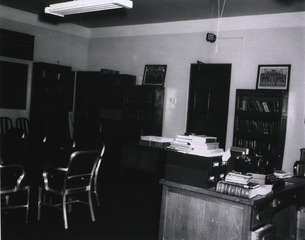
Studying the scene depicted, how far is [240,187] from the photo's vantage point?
9.26 ft

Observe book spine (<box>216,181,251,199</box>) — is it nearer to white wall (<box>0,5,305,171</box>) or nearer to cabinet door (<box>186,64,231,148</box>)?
white wall (<box>0,5,305,171</box>)

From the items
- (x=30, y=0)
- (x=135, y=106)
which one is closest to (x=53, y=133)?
(x=135, y=106)

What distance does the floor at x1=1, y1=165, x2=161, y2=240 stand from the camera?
153 inches

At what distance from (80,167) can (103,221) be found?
811 millimetres

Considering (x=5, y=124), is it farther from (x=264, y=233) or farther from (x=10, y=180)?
(x=264, y=233)

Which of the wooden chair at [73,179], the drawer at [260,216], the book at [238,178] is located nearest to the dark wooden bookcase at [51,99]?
the wooden chair at [73,179]

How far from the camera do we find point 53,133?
27.8 feet

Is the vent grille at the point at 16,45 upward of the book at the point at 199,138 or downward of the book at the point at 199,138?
upward

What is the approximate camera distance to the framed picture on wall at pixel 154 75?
797cm

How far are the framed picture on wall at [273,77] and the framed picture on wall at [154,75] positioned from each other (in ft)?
7.22

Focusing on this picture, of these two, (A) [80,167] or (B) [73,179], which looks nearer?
(A) [80,167]

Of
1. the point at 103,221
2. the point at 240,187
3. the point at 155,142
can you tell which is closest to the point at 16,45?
the point at 155,142

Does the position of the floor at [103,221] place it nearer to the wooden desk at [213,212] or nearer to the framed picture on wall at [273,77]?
the wooden desk at [213,212]

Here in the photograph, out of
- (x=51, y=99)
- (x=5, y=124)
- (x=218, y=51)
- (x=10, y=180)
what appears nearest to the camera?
(x=10, y=180)
